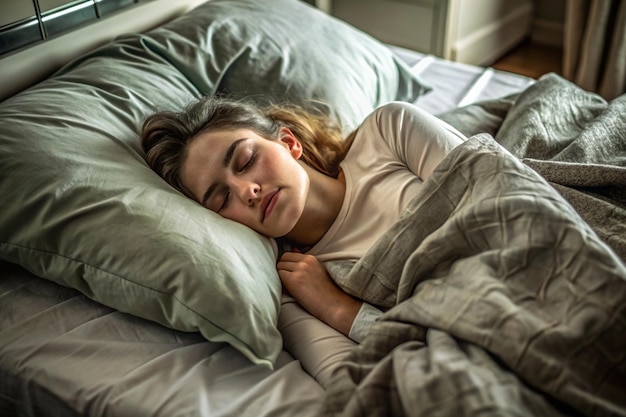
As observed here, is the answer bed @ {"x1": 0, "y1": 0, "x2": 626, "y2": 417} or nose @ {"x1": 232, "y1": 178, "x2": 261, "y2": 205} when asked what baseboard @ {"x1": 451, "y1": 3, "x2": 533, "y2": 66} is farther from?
nose @ {"x1": 232, "y1": 178, "x2": 261, "y2": 205}

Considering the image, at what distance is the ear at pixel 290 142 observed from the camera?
1.27 m

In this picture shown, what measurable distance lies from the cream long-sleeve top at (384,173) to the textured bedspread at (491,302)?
15 centimetres

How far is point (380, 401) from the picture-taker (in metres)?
0.80

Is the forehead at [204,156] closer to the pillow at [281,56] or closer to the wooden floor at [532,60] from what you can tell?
the pillow at [281,56]

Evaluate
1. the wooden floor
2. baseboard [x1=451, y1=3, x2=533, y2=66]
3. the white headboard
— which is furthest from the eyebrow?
the wooden floor

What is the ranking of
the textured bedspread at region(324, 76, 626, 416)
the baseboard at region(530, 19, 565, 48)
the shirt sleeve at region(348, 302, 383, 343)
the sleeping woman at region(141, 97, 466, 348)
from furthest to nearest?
the baseboard at region(530, 19, 565, 48) → the sleeping woman at region(141, 97, 466, 348) → the shirt sleeve at region(348, 302, 383, 343) → the textured bedspread at region(324, 76, 626, 416)

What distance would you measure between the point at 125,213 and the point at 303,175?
34 centimetres

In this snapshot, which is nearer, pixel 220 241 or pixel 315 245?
pixel 220 241

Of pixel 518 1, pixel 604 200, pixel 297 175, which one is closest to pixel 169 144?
pixel 297 175

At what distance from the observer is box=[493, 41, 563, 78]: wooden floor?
3.13 meters

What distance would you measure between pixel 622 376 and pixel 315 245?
23.3 inches

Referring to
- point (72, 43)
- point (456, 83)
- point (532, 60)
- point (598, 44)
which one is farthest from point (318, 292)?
point (532, 60)

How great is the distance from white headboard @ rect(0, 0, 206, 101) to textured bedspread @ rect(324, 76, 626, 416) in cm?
76

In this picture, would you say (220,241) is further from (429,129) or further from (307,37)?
(307,37)
